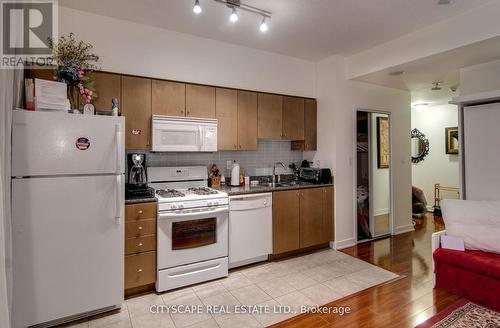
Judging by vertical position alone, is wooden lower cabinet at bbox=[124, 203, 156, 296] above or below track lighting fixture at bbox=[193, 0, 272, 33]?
below

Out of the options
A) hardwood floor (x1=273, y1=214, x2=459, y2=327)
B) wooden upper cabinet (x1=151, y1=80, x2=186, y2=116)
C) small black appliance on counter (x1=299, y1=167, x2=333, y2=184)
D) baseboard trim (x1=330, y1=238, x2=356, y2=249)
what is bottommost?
hardwood floor (x1=273, y1=214, x2=459, y2=327)

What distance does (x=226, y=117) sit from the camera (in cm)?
344

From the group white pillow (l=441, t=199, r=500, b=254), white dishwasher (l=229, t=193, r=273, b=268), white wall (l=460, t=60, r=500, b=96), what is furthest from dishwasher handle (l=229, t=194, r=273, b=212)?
white wall (l=460, t=60, r=500, b=96)

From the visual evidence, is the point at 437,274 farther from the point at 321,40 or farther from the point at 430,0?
the point at 321,40

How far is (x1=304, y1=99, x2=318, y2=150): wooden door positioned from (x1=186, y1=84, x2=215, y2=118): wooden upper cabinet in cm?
151

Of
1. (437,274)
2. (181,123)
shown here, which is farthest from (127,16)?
(437,274)

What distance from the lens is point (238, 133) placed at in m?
3.54

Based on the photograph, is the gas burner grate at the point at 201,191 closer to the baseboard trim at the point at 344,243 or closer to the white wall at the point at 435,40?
the baseboard trim at the point at 344,243

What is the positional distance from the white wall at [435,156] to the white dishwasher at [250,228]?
5179 millimetres

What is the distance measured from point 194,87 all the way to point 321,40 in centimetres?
170

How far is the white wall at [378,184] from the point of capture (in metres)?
4.68

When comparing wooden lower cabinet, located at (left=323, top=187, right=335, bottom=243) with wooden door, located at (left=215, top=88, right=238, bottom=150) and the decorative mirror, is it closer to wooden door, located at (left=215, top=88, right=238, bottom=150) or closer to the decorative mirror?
wooden door, located at (left=215, top=88, right=238, bottom=150)

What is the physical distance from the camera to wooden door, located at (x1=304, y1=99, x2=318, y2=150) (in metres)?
4.13

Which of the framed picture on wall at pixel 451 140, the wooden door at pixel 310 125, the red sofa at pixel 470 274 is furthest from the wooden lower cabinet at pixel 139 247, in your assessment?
the framed picture on wall at pixel 451 140
